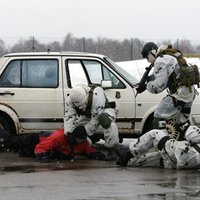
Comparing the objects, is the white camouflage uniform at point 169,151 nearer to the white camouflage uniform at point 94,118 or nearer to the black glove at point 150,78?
the black glove at point 150,78

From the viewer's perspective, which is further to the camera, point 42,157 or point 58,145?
point 58,145

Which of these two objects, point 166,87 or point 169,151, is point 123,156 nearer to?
point 169,151

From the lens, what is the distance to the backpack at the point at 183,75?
9.43 m

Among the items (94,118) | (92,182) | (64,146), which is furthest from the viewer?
(94,118)

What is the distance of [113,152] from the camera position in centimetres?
1084

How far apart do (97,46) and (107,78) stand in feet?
101

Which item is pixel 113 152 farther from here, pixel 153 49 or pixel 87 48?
pixel 87 48

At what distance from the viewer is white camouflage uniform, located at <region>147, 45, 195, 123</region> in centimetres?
941

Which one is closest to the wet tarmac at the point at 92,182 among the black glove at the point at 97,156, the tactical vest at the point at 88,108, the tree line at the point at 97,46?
the black glove at the point at 97,156

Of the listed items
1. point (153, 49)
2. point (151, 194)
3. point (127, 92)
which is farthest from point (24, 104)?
point (151, 194)

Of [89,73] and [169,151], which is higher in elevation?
[89,73]

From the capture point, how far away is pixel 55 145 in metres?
10.5

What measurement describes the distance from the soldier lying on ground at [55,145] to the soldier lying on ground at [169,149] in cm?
89

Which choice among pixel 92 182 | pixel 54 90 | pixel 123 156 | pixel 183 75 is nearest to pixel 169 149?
pixel 123 156
